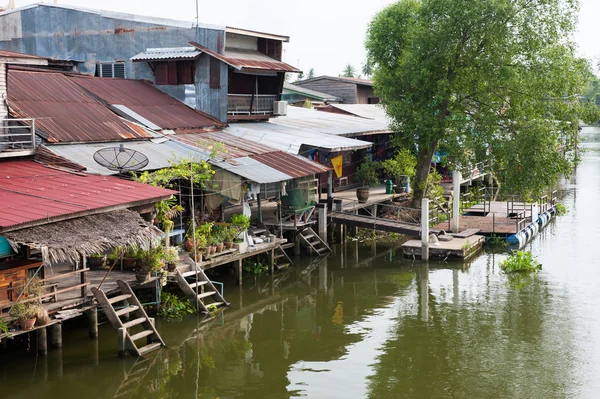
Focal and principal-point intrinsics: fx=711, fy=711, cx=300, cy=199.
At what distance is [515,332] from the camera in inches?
735

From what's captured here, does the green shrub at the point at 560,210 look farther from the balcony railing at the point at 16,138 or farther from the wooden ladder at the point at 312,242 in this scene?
the balcony railing at the point at 16,138

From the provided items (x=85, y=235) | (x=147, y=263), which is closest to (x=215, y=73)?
(x=147, y=263)

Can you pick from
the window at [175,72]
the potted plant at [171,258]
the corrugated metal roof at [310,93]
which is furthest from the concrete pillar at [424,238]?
the corrugated metal roof at [310,93]

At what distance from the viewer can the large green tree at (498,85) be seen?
28.7 m

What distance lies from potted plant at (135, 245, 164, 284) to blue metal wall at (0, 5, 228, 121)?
1084 cm

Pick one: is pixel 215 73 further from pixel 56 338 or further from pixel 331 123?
pixel 56 338

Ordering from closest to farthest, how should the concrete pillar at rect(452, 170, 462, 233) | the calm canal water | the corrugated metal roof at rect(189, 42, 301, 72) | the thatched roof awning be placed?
the thatched roof awning → the calm canal water → the corrugated metal roof at rect(189, 42, 301, 72) → the concrete pillar at rect(452, 170, 462, 233)

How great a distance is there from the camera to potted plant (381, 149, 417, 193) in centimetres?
3388

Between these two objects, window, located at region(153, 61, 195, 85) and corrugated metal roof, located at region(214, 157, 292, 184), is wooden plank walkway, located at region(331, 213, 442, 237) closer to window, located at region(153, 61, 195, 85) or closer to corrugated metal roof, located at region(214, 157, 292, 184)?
corrugated metal roof, located at region(214, 157, 292, 184)

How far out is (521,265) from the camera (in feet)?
82.4

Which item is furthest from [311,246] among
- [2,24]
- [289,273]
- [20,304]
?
[2,24]

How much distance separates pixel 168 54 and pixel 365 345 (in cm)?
1536

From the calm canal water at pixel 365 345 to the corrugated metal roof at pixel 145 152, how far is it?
4333 mm

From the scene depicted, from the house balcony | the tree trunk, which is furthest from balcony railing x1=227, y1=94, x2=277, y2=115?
the tree trunk
